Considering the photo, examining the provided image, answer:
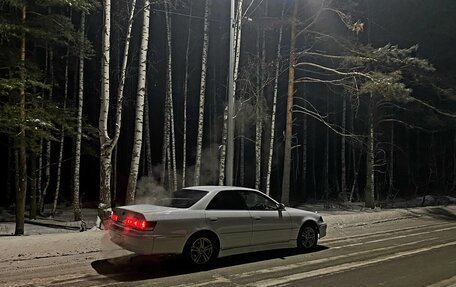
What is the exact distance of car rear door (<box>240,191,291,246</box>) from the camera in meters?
7.75

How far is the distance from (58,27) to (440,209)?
57.5 ft

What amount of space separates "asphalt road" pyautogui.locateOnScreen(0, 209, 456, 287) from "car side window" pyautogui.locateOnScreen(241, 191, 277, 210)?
94 cm

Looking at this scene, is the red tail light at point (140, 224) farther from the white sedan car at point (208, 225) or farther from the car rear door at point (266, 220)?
the car rear door at point (266, 220)

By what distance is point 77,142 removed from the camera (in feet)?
56.4

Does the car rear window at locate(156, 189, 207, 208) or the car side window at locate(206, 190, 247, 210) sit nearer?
the car rear window at locate(156, 189, 207, 208)

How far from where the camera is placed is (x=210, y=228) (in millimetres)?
7082

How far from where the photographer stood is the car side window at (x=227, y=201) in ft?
24.2

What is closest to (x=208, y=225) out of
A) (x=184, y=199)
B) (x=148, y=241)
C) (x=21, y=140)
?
(x=184, y=199)

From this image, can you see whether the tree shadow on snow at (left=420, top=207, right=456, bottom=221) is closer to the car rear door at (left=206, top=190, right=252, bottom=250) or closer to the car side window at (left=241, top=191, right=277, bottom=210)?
the car side window at (left=241, top=191, right=277, bottom=210)

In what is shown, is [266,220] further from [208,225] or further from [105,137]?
[105,137]

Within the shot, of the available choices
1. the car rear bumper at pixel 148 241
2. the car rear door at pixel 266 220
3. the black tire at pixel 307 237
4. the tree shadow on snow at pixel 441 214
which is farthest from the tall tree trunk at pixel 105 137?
the tree shadow on snow at pixel 441 214

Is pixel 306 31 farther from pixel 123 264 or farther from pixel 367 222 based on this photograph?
pixel 123 264

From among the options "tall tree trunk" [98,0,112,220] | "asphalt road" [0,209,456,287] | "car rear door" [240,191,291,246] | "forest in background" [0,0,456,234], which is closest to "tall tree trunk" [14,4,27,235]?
"forest in background" [0,0,456,234]

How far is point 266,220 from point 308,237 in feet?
4.46
